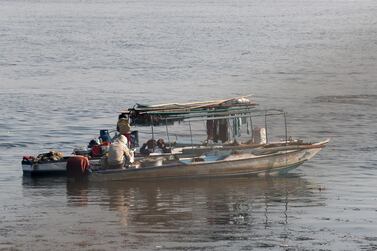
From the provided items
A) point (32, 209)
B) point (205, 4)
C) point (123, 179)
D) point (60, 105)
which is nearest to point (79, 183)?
point (123, 179)

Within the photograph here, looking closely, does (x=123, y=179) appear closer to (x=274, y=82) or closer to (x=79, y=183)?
(x=79, y=183)

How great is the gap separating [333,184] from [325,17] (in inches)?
3302

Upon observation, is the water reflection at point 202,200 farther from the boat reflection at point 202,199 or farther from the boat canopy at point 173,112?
the boat canopy at point 173,112

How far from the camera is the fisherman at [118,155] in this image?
88.4ft

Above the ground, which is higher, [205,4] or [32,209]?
[205,4]

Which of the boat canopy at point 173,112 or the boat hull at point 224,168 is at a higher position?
the boat canopy at point 173,112

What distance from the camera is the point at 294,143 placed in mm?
29656

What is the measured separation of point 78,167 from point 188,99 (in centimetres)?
2064

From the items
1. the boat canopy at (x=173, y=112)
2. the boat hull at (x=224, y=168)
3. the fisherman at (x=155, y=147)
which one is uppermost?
the boat canopy at (x=173, y=112)

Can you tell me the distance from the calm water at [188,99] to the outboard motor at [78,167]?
0.39m

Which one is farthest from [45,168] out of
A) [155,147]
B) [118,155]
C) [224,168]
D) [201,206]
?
[201,206]

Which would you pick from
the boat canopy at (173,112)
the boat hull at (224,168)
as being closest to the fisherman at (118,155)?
the boat hull at (224,168)

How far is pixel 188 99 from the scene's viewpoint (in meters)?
47.4

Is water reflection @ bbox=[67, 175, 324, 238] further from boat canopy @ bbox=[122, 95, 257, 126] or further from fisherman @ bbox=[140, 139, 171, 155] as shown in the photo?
boat canopy @ bbox=[122, 95, 257, 126]
